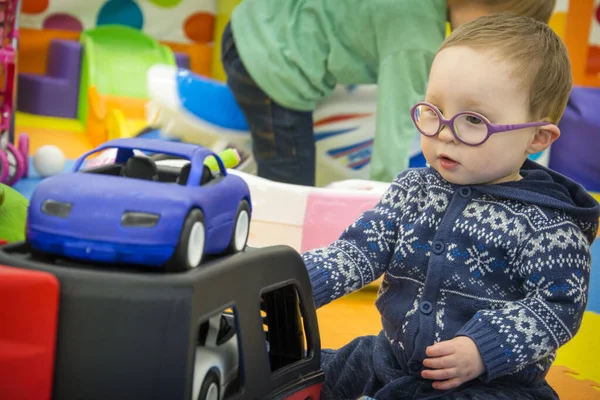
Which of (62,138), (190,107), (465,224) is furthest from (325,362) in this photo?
(62,138)

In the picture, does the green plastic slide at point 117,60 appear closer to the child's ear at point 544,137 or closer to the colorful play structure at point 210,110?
the colorful play structure at point 210,110

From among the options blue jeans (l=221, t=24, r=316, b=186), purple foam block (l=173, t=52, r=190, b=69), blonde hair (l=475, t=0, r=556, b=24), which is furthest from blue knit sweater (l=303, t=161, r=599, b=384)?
purple foam block (l=173, t=52, r=190, b=69)

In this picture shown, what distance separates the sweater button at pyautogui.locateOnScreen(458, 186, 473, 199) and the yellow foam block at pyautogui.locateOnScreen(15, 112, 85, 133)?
2.42 metres

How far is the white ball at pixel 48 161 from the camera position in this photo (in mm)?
2430

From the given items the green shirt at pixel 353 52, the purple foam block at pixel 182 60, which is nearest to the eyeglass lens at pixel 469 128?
the green shirt at pixel 353 52

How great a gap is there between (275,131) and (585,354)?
41.1 inches

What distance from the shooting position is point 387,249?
1055mm

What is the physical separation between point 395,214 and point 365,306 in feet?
1.88

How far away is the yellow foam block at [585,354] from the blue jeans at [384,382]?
361mm

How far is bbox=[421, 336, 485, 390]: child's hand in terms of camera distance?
89cm

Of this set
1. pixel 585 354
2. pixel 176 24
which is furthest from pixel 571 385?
pixel 176 24

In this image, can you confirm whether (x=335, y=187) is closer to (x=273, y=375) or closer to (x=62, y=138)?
(x=273, y=375)

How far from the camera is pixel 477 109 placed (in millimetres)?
948

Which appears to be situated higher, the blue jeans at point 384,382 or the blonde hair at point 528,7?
the blonde hair at point 528,7
